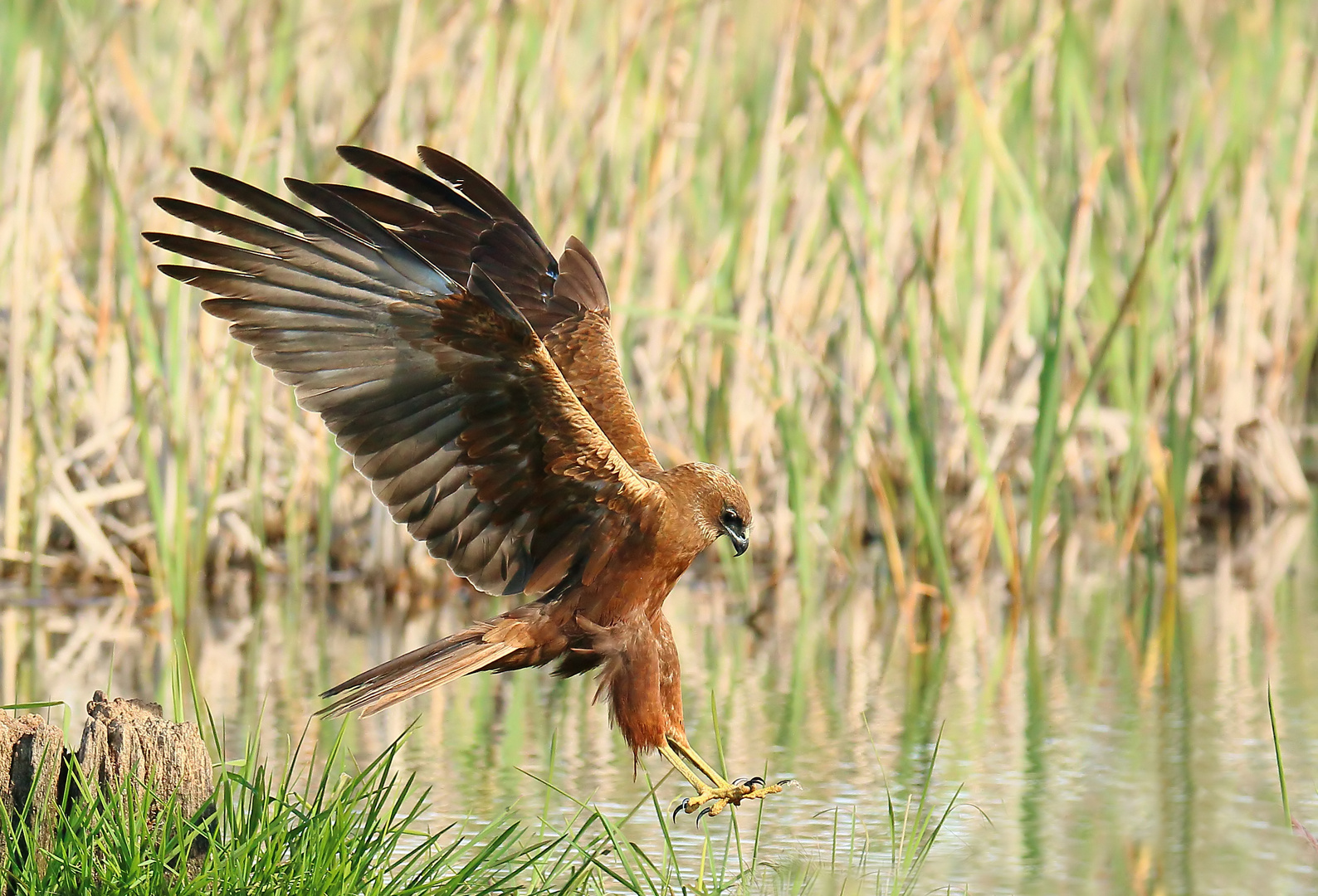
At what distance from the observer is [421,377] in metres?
4.15

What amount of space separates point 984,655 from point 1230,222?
2.92 meters

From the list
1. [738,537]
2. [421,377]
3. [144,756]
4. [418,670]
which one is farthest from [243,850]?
[738,537]

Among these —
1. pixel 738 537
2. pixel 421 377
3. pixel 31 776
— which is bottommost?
pixel 31 776

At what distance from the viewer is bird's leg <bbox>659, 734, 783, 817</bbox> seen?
14.3ft

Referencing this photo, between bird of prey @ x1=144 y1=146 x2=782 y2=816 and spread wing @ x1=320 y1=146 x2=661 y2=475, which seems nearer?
bird of prey @ x1=144 y1=146 x2=782 y2=816

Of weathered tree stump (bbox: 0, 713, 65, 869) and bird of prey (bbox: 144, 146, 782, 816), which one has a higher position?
bird of prey (bbox: 144, 146, 782, 816)

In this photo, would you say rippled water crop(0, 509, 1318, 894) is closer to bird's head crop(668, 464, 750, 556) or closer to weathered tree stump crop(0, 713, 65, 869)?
bird's head crop(668, 464, 750, 556)

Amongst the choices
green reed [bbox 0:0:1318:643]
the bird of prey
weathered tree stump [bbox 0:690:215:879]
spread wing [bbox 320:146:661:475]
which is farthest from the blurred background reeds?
weathered tree stump [bbox 0:690:215:879]

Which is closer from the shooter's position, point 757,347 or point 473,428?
point 473,428

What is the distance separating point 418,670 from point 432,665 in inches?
1.5

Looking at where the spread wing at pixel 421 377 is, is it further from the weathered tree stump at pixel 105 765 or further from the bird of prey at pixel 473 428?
the weathered tree stump at pixel 105 765

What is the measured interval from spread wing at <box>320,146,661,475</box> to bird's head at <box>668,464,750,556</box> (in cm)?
23

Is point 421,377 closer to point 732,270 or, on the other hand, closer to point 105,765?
point 105,765

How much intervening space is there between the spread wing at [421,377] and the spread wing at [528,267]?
1.05 feet
